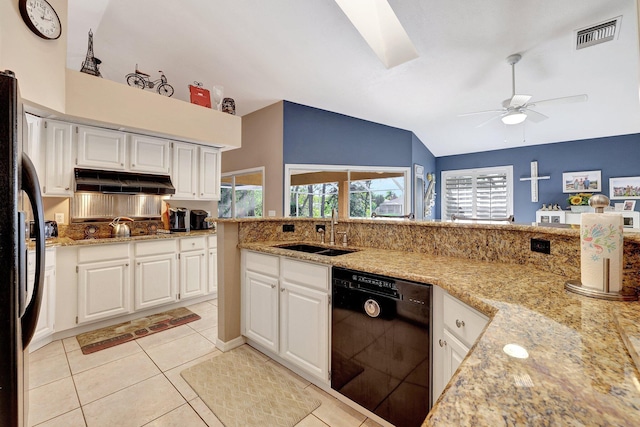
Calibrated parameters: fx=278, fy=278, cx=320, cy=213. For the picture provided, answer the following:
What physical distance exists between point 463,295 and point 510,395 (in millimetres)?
673

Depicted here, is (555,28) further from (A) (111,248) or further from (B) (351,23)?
(A) (111,248)

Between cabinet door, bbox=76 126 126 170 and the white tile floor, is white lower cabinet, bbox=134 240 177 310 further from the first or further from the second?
cabinet door, bbox=76 126 126 170

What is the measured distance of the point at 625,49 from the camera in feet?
9.23

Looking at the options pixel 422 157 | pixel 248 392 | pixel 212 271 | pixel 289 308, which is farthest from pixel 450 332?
pixel 422 157

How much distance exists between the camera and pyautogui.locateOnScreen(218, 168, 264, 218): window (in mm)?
5250

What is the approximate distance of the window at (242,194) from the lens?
525 cm

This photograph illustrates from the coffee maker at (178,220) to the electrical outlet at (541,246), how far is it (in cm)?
360

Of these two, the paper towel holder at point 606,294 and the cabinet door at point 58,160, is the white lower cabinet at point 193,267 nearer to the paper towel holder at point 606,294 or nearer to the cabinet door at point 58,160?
the cabinet door at point 58,160

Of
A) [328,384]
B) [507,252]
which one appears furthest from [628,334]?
[328,384]

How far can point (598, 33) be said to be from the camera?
2422mm

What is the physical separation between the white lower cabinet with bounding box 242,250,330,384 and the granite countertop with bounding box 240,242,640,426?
969mm

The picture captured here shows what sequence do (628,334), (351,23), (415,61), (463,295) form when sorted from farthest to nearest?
1. (415,61)
2. (351,23)
3. (463,295)
4. (628,334)

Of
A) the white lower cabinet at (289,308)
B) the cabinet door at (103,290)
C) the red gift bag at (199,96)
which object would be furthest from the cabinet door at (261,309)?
the red gift bag at (199,96)

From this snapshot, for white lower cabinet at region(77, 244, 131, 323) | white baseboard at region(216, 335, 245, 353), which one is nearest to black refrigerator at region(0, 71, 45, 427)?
white baseboard at region(216, 335, 245, 353)
